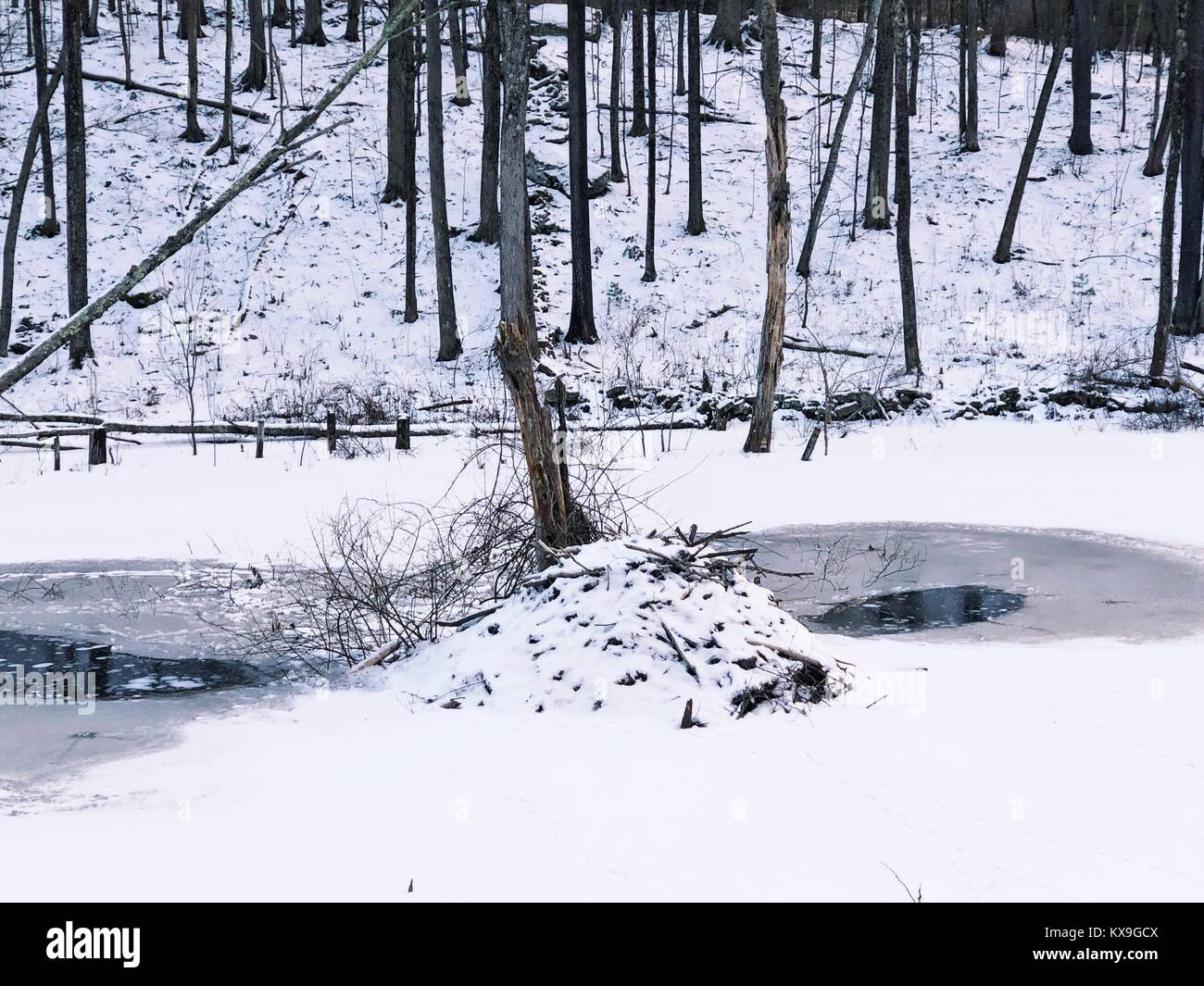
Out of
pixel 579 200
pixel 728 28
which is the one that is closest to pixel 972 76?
pixel 728 28

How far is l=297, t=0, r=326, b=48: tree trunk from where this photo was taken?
34250mm

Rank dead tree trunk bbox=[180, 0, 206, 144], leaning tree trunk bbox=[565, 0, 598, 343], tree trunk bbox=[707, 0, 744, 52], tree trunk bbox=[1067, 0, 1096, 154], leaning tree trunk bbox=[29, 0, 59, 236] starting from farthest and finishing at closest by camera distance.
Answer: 1. tree trunk bbox=[707, 0, 744, 52]
2. tree trunk bbox=[1067, 0, 1096, 154]
3. dead tree trunk bbox=[180, 0, 206, 144]
4. leaning tree trunk bbox=[29, 0, 59, 236]
5. leaning tree trunk bbox=[565, 0, 598, 343]

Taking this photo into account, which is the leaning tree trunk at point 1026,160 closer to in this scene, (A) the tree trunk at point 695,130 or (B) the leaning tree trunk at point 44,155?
(A) the tree trunk at point 695,130

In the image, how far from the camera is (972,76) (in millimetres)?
28359

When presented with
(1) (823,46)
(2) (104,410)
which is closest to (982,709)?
(2) (104,410)

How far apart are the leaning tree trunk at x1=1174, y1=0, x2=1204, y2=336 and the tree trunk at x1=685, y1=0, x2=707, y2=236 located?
9.86 meters

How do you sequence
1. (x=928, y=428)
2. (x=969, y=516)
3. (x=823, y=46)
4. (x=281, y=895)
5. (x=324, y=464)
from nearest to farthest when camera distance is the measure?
(x=281, y=895) < (x=969, y=516) < (x=324, y=464) < (x=928, y=428) < (x=823, y=46)

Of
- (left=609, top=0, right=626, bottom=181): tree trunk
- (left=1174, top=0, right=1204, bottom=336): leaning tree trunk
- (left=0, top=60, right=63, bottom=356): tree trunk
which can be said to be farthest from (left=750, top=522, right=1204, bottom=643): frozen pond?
(left=609, top=0, right=626, bottom=181): tree trunk

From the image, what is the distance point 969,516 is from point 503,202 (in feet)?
26.8

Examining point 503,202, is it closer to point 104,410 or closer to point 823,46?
point 104,410

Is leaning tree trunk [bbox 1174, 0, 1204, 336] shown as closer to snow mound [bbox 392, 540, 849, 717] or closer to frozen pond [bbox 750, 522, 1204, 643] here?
frozen pond [bbox 750, 522, 1204, 643]

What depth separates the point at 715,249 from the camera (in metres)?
27.0

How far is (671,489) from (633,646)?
717 centimetres

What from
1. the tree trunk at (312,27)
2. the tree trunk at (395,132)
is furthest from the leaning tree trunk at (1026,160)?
the tree trunk at (312,27)
